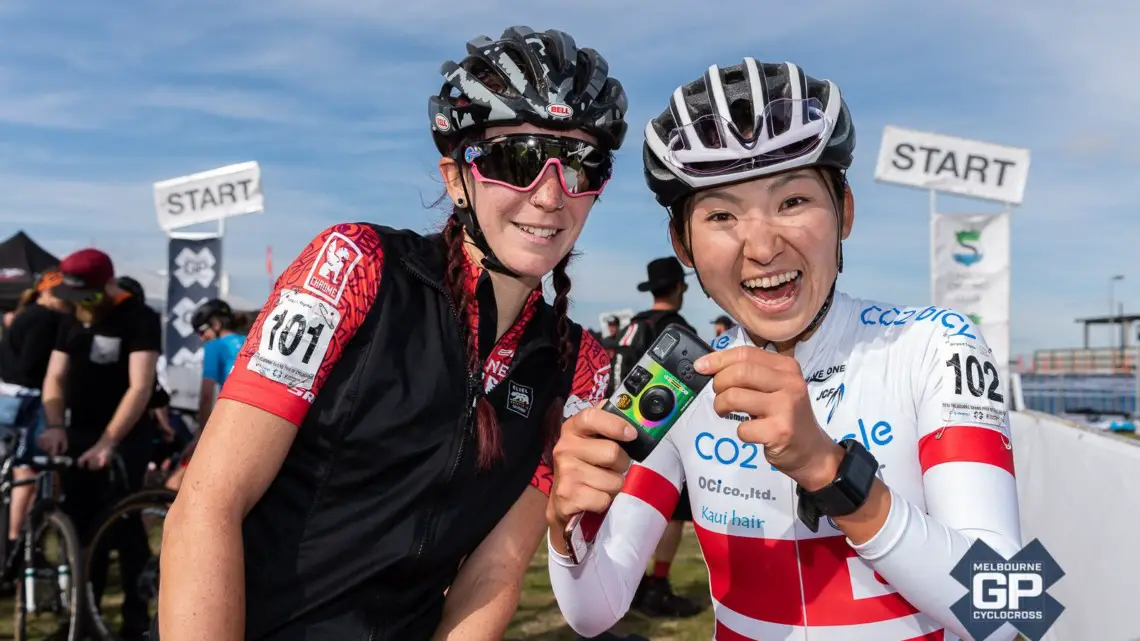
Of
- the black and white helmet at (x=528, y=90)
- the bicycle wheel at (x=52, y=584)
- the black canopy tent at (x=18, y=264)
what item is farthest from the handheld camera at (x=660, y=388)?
the black canopy tent at (x=18, y=264)

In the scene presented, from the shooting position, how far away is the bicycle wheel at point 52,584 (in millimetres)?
6180

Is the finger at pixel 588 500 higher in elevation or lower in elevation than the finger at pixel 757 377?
lower

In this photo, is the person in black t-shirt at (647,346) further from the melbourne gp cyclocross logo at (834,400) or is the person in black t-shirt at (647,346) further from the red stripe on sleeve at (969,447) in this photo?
the red stripe on sleeve at (969,447)

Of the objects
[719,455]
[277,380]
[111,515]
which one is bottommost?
[111,515]

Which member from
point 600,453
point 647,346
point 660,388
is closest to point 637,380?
point 660,388

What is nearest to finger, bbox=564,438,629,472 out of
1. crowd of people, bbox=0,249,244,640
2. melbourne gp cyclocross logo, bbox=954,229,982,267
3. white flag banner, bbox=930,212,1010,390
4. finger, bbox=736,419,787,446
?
finger, bbox=736,419,787,446

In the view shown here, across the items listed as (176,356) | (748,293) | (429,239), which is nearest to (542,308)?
(429,239)

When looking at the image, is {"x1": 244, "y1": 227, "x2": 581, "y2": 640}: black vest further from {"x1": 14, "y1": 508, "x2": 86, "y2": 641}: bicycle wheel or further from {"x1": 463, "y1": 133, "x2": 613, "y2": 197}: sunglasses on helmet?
{"x1": 14, "y1": 508, "x2": 86, "y2": 641}: bicycle wheel

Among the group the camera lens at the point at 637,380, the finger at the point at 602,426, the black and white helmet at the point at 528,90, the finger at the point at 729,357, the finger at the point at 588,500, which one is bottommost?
the finger at the point at 588,500

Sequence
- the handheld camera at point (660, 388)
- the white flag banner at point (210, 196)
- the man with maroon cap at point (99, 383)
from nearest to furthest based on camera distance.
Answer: the handheld camera at point (660, 388)
the man with maroon cap at point (99, 383)
the white flag banner at point (210, 196)

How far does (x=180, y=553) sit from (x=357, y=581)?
1.35 ft

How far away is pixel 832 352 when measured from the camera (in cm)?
237

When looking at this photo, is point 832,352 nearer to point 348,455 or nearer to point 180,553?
point 348,455

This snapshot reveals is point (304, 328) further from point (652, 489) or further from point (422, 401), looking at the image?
point (652, 489)
